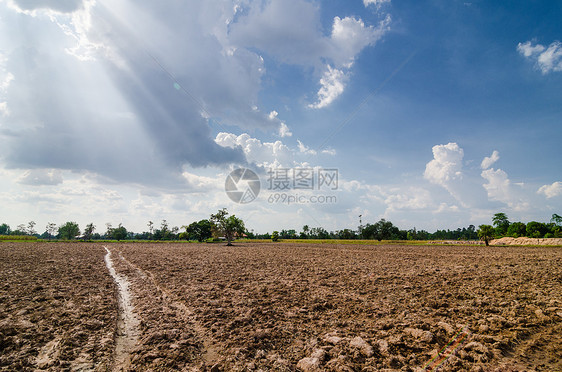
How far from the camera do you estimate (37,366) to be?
14.3ft

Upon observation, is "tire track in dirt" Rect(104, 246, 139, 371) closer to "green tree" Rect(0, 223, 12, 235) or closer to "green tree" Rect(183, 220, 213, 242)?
"green tree" Rect(183, 220, 213, 242)

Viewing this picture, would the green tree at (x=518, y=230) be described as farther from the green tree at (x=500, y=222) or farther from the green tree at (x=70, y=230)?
the green tree at (x=70, y=230)

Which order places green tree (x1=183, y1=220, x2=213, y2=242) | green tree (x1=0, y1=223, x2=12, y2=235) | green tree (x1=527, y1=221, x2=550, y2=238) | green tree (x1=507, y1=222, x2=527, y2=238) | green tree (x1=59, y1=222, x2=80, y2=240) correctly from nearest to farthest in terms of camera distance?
green tree (x1=527, y1=221, x2=550, y2=238) → green tree (x1=507, y1=222, x2=527, y2=238) → green tree (x1=183, y1=220, x2=213, y2=242) → green tree (x1=59, y1=222, x2=80, y2=240) → green tree (x1=0, y1=223, x2=12, y2=235)

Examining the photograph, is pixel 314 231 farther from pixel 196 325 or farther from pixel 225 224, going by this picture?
pixel 196 325

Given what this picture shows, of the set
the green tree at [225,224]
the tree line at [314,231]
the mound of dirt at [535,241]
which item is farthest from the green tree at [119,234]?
the mound of dirt at [535,241]

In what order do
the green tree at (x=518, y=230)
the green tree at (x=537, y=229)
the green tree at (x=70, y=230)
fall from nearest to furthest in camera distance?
the green tree at (x=537, y=229) → the green tree at (x=518, y=230) → the green tree at (x=70, y=230)

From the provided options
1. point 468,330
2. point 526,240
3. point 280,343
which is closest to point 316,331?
point 280,343

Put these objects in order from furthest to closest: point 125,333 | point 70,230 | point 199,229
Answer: point 70,230
point 199,229
point 125,333

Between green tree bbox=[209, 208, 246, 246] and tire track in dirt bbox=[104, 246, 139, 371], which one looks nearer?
tire track in dirt bbox=[104, 246, 139, 371]

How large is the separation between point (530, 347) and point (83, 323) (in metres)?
10.4

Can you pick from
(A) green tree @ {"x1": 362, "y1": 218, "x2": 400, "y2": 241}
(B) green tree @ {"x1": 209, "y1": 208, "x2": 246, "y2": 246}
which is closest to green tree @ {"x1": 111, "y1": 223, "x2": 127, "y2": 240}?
(B) green tree @ {"x1": 209, "y1": 208, "x2": 246, "y2": 246}

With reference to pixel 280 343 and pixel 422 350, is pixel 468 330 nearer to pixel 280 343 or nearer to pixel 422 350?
pixel 422 350

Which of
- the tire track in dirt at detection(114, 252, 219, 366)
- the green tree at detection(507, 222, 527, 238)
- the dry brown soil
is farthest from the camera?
the green tree at detection(507, 222, 527, 238)


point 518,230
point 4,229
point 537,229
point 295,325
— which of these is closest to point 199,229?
point 295,325
